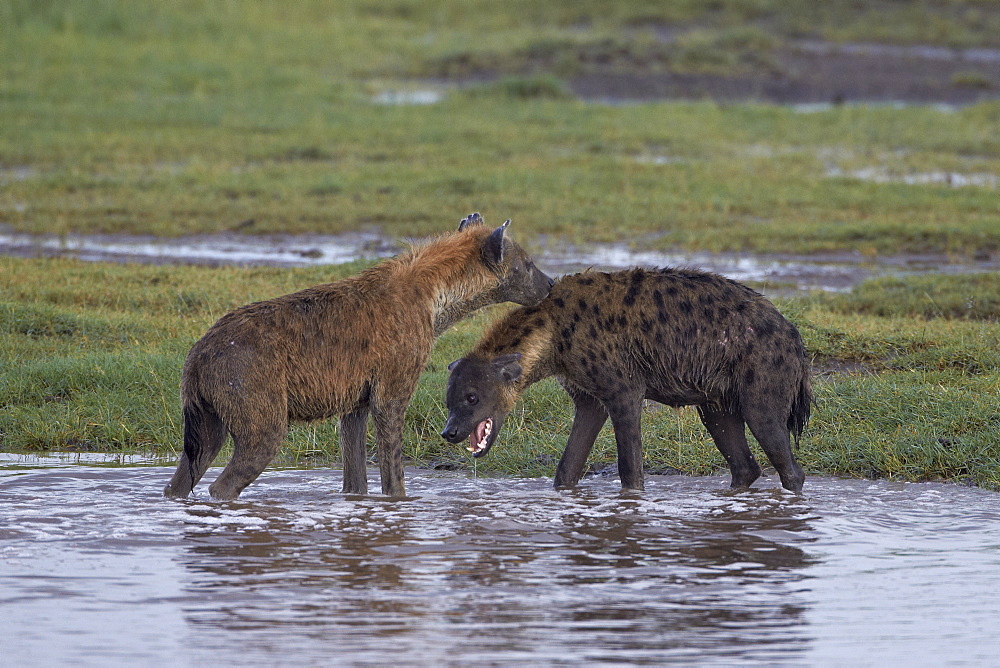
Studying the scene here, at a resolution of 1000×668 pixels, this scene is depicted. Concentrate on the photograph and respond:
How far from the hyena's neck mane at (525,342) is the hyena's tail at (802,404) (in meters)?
0.92

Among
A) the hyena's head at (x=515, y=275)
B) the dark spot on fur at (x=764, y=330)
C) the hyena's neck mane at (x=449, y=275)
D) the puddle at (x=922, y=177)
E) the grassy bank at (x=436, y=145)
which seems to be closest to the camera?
the dark spot on fur at (x=764, y=330)

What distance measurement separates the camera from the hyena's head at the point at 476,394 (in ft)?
17.9

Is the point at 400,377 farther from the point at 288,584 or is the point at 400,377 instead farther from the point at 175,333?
the point at 175,333

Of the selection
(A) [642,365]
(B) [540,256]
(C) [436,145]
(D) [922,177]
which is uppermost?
(C) [436,145]

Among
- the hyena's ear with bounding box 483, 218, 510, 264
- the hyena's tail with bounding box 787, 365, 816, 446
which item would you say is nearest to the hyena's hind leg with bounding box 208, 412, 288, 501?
the hyena's ear with bounding box 483, 218, 510, 264

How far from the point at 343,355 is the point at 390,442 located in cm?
38

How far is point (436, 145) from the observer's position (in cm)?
1512

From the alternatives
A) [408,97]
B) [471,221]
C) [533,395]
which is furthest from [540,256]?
[408,97]

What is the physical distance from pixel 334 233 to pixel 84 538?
6.59 meters

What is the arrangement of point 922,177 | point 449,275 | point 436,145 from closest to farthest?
point 449,275, point 922,177, point 436,145

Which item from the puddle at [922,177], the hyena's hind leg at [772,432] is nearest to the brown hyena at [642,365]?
the hyena's hind leg at [772,432]

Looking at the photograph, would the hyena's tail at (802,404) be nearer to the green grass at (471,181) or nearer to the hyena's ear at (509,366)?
the green grass at (471,181)

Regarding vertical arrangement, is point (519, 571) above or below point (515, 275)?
below

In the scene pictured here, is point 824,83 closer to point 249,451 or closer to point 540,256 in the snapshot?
point 540,256
